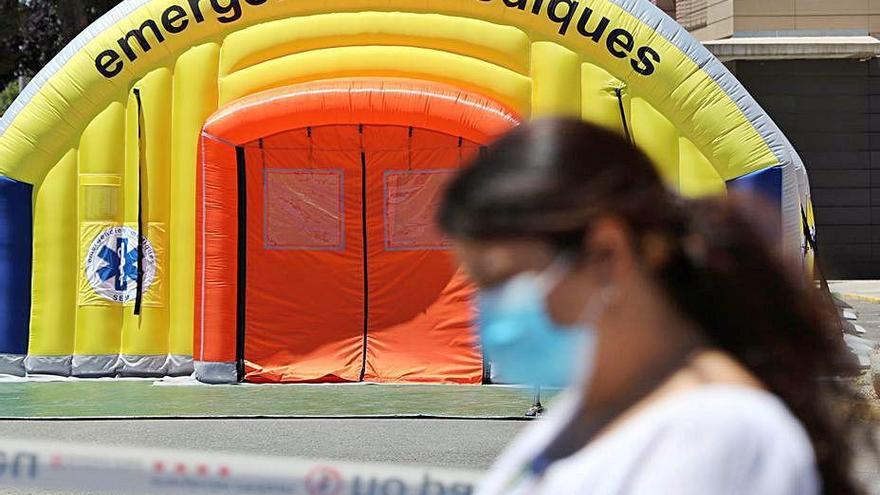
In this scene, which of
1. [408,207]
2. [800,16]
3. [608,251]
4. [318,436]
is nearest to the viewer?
[608,251]

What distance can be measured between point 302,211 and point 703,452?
11947 millimetres

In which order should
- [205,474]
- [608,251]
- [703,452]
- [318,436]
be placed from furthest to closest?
[318,436] < [205,474] < [608,251] < [703,452]

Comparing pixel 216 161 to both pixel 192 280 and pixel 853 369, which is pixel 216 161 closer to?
pixel 192 280

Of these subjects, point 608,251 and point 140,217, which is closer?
point 608,251

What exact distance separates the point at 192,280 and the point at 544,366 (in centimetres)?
1184

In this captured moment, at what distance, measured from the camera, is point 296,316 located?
1309cm

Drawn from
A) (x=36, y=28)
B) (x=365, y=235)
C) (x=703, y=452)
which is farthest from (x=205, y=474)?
(x=36, y=28)

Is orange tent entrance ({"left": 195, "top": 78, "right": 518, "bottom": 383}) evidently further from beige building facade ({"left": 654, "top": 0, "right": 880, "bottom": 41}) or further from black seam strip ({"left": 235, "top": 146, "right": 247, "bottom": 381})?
beige building facade ({"left": 654, "top": 0, "right": 880, "bottom": 41})

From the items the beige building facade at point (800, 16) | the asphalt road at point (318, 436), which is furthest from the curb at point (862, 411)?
the beige building facade at point (800, 16)

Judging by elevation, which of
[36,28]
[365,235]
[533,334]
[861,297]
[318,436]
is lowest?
[318,436]

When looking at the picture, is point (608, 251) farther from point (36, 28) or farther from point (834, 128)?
point (36, 28)

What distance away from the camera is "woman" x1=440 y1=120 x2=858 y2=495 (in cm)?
139

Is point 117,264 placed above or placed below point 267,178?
below

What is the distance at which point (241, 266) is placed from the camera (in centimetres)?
1294
